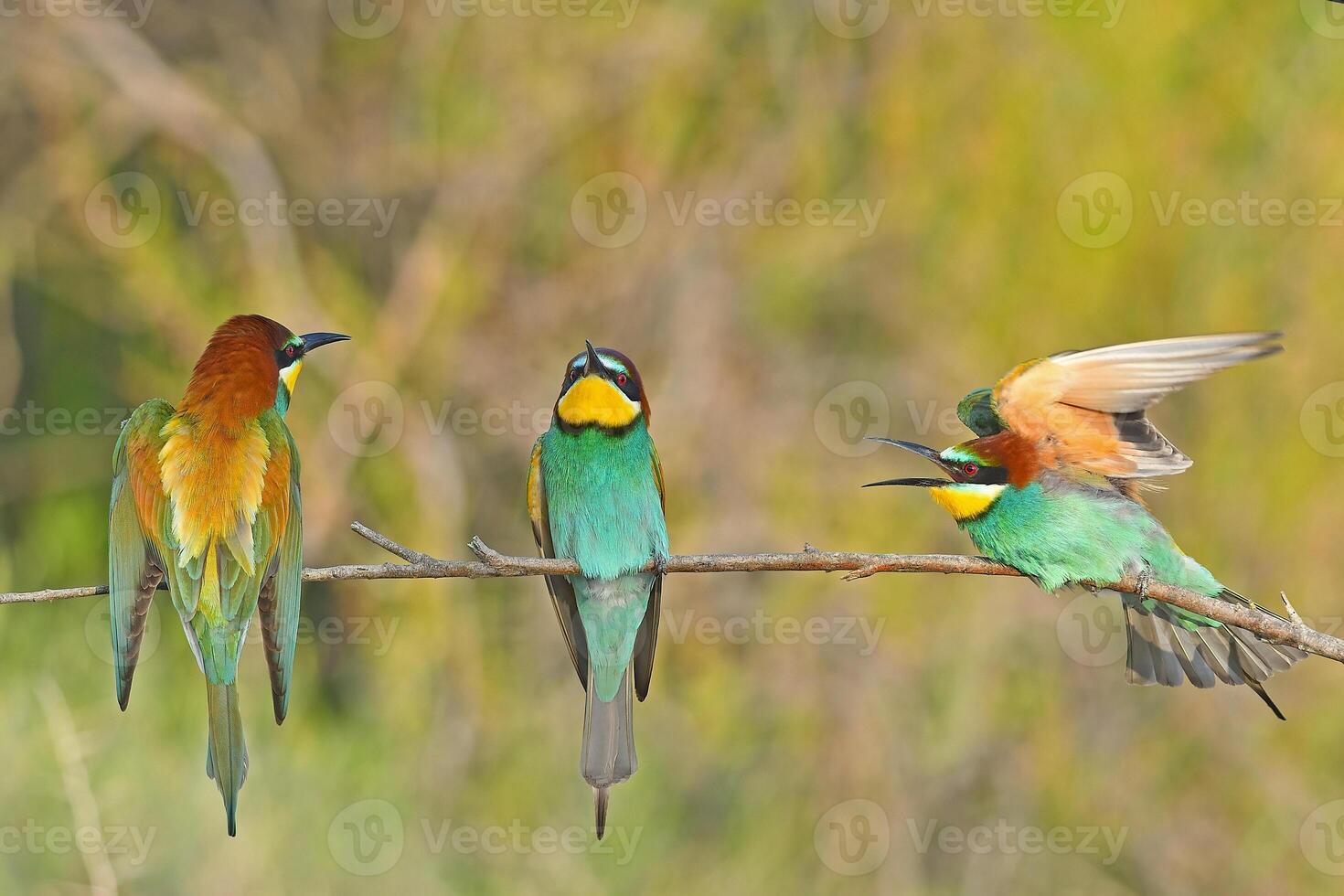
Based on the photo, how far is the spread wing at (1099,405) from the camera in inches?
81.4

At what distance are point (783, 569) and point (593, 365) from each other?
855 mm

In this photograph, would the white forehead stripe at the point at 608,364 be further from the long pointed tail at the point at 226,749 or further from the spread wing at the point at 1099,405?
the long pointed tail at the point at 226,749

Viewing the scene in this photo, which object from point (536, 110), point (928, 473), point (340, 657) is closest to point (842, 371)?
point (928, 473)

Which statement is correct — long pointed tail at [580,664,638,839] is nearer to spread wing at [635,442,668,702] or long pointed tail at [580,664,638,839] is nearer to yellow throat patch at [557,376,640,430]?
spread wing at [635,442,668,702]

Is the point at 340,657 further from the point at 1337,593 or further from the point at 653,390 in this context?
the point at 1337,593

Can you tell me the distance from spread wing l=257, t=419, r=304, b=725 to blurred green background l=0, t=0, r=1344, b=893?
2.61 meters

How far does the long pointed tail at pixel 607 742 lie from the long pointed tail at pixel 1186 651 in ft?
2.86

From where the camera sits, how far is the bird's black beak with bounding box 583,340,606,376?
7.85 ft

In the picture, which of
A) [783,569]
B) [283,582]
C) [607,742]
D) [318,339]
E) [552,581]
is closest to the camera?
[783,569]

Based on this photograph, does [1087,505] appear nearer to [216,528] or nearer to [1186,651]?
[1186,651]

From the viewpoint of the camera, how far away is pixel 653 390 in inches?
218

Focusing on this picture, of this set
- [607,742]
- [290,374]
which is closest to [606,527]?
[607,742]

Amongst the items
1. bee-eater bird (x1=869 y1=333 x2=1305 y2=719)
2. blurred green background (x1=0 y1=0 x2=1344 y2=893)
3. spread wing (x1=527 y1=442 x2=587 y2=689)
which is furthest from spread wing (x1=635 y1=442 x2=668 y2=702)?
blurred green background (x1=0 y1=0 x2=1344 y2=893)

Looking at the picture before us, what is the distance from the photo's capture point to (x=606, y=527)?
259 centimetres
